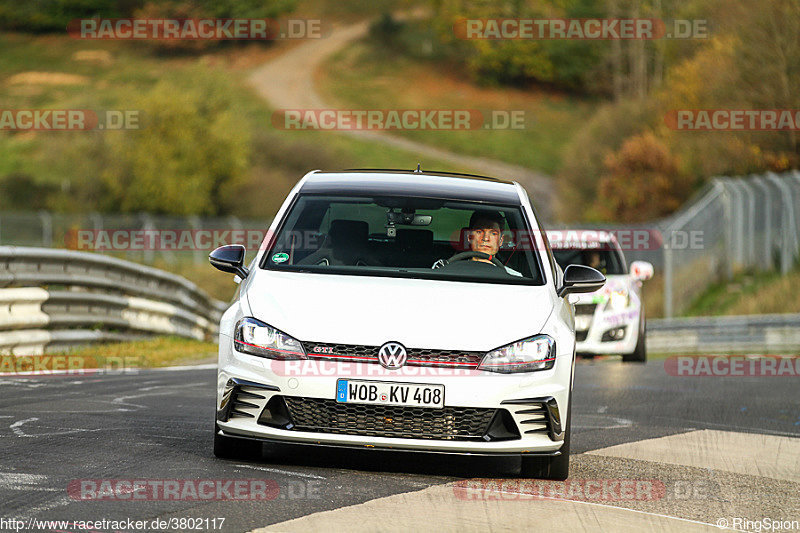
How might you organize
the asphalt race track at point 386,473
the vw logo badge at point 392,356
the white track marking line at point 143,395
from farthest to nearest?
the white track marking line at point 143,395 < the vw logo badge at point 392,356 < the asphalt race track at point 386,473

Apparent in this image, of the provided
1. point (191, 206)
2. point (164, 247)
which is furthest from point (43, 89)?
point (164, 247)

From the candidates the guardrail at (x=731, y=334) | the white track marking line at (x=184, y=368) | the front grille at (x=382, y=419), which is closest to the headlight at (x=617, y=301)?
the white track marking line at (x=184, y=368)

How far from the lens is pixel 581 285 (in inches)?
323

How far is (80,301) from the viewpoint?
15.1 metres

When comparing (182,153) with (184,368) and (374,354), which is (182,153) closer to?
(184,368)

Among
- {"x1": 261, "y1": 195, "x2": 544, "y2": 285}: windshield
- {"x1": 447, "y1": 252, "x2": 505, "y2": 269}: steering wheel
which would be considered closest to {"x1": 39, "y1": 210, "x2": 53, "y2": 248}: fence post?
{"x1": 261, "y1": 195, "x2": 544, "y2": 285}: windshield

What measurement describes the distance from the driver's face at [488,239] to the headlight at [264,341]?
183 centimetres

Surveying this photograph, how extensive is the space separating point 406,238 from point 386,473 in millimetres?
1619

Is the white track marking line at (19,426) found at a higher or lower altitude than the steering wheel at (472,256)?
lower

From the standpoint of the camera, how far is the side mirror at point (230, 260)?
7.94 m

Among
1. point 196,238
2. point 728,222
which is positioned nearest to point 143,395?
point 728,222

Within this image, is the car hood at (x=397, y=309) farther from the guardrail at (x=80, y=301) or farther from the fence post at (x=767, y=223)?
the fence post at (x=767, y=223)

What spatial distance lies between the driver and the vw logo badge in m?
1.66

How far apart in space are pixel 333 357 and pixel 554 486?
56.2 inches
